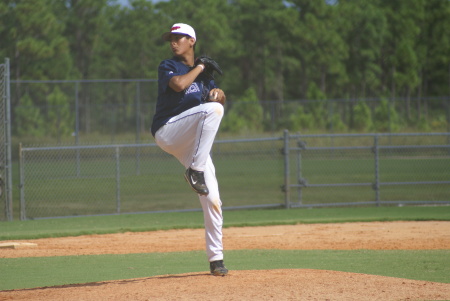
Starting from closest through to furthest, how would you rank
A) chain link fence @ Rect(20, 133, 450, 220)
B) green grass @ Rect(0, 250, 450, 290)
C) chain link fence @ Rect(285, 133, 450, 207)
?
green grass @ Rect(0, 250, 450, 290)
chain link fence @ Rect(285, 133, 450, 207)
chain link fence @ Rect(20, 133, 450, 220)

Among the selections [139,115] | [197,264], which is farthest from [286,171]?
[139,115]

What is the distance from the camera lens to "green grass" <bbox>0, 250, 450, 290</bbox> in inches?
293

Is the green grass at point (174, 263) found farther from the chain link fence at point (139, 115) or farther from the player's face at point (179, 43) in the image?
the chain link fence at point (139, 115)

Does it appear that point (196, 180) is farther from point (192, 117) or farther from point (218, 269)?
point (218, 269)

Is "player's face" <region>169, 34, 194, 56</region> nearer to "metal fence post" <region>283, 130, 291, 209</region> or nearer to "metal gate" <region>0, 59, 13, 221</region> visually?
"metal gate" <region>0, 59, 13, 221</region>

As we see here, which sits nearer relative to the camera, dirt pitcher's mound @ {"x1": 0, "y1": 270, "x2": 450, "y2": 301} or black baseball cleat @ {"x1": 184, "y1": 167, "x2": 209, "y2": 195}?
dirt pitcher's mound @ {"x1": 0, "y1": 270, "x2": 450, "y2": 301}

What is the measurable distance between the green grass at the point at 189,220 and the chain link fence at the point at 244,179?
45 centimetres

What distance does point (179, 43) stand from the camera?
627 centimetres

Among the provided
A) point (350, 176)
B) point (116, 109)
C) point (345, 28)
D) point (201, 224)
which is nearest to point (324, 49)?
point (345, 28)

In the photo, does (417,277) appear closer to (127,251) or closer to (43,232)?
(127,251)

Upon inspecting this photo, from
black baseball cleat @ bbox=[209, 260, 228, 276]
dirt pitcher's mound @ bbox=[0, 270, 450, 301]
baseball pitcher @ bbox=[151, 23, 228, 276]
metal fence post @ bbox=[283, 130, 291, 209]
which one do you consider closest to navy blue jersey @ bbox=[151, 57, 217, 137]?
baseball pitcher @ bbox=[151, 23, 228, 276]

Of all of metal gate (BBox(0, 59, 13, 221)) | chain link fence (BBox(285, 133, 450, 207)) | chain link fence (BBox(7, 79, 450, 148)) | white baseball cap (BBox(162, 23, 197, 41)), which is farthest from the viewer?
chain link fence (BBox(7, 79, 450, 148))

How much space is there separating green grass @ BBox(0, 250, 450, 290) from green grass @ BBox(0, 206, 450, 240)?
3485 mm

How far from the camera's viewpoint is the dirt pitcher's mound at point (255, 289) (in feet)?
18.1
